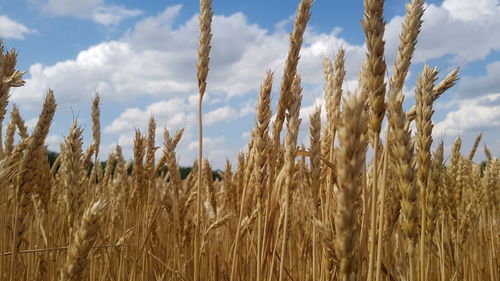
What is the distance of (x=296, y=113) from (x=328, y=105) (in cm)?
56

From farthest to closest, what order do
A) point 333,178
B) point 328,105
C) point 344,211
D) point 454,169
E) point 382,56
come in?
point 454,169 < point 328,105 < point 333,178 < point 382,56 < point 344,211

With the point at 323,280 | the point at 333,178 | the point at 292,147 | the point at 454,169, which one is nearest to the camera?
the point at 292,147

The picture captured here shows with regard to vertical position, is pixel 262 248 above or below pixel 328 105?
below

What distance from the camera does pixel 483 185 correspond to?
4.52m

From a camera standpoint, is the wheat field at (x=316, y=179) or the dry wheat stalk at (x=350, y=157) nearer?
the dry wheat stalk at (x=350, y=157)

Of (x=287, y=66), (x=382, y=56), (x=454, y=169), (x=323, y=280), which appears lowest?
(x=323, y=280)

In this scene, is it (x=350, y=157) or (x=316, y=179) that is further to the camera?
(x=316, y=179)

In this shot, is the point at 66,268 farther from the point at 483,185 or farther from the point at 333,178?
the point at 483,185

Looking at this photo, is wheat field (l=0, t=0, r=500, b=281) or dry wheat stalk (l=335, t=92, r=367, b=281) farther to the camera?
wheat field (l=0, t=0, r=500, b=281)

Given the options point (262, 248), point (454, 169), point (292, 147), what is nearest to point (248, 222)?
point (262, 248)

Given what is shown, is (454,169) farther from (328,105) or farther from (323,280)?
(323,280)

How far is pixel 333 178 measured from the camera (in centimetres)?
209

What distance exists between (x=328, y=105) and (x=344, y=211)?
130 cm

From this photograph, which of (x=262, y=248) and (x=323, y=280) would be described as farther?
(x=323, y=280)
